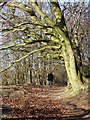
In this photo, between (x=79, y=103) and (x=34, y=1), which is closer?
(x=79, y=103)

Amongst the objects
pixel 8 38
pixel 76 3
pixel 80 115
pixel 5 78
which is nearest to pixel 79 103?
pixel 80 115

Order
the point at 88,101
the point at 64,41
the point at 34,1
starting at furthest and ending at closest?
the point at 64,41 < the point at 34,1 < the point at 88,101

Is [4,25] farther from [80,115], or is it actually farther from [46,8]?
[80,115]

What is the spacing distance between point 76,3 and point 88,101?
11.2m

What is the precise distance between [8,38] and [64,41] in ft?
14.0

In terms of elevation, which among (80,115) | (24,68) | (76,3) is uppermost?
(76,3)

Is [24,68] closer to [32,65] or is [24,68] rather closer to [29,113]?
[32,65]

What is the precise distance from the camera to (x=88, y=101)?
16.3 m

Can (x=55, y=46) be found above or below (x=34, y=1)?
below

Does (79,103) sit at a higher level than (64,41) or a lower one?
lower

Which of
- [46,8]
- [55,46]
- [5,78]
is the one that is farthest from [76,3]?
[5,78]

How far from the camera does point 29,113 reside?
13461 mm

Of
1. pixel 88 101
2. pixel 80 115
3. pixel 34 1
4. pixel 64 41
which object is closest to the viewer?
pixel 80 115

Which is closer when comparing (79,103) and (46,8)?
(79,103)
